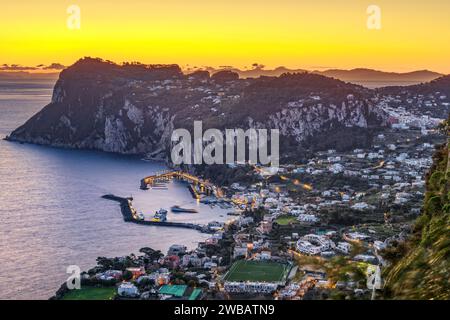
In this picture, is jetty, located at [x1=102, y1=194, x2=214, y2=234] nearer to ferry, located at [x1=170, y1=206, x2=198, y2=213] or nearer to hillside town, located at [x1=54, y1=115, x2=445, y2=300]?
hillside town, located at [x1=54, y1=115, x2=445, y2=300]

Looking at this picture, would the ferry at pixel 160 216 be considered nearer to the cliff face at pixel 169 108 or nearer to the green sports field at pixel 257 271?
the green sports field at pixel 257 271

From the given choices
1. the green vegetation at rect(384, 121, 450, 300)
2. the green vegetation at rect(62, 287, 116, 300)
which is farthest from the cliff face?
the green vegetation at rect(384, 121, 450, 300)

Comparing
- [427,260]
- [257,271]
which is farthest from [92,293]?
[427,260]

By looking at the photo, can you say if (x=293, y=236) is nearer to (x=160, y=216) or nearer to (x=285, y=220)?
(x=285, y=220)

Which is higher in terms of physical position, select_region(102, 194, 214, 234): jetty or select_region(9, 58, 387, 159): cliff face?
select_region(9, 58, 387, 159): cliff face

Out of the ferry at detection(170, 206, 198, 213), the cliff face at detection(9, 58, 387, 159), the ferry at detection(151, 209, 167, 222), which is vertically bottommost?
the ferry at detection(170, 206, 198, 213)

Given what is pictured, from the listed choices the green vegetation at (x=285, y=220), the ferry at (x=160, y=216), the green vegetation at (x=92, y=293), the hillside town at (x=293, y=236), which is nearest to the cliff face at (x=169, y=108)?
the hillside town at (x=293, y=236)
